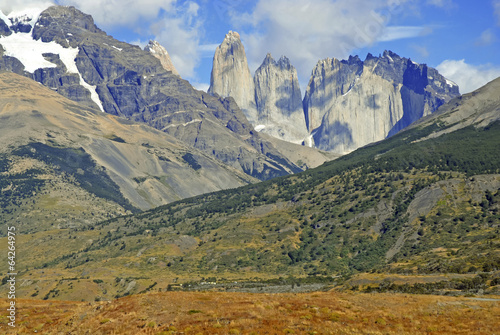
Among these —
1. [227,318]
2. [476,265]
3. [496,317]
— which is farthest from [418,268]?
[227,318]

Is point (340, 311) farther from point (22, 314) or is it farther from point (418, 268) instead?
point (418, 268)

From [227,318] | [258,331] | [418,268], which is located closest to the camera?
[258,331]

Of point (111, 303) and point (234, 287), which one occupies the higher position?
point (111, 303)

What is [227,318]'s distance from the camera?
55938 mm

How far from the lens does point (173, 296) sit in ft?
226

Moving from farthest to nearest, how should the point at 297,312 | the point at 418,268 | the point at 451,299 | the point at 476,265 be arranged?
the point at 418,268
the point at 476,265
the point at 451,299
the point at 297,312

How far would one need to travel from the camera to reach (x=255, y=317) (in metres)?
56.7

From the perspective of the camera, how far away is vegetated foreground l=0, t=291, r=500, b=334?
52156 millimetres

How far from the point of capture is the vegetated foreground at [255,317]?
52156 mm

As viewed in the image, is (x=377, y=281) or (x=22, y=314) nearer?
(x=22, y=314)

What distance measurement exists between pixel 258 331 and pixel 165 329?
9.26 metres

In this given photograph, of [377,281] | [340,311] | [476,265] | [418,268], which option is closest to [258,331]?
[340,311]

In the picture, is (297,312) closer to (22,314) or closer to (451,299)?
(451,299)

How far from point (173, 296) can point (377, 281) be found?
71.6 metres
